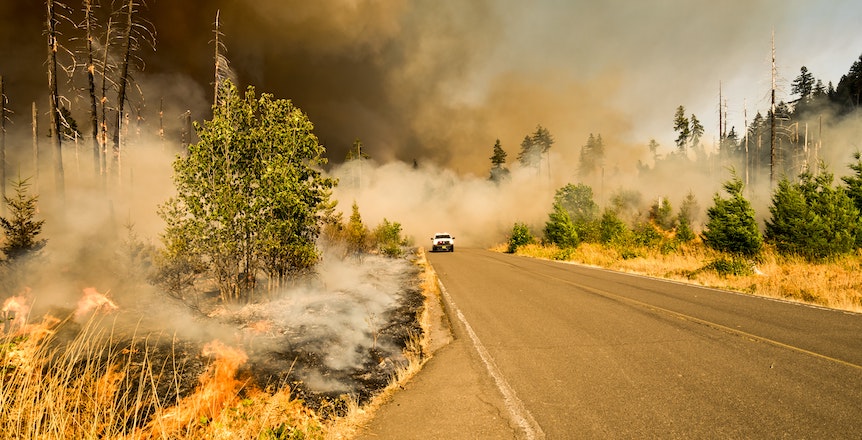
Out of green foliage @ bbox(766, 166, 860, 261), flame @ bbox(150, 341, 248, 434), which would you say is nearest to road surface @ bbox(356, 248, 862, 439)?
flame @ bbox(150, 341, 248, 434)

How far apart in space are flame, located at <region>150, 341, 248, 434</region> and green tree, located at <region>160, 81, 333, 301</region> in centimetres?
312

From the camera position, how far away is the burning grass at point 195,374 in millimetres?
3230

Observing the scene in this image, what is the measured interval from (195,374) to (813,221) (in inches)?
824

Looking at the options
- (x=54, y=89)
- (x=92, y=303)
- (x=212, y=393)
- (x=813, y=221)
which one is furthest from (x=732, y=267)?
(x=54, y=89)

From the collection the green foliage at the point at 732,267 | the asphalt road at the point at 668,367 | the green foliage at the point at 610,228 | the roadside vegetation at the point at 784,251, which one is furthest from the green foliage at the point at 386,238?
the green foliage at the point at 732,267

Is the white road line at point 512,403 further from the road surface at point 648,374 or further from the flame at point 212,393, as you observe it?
the flame at point 212,393

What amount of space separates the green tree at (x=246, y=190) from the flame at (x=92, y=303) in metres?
1.90

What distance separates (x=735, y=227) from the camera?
15.2 metres

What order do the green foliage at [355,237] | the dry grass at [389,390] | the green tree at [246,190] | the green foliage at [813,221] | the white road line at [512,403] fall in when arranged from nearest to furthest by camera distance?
the white road line at [512,403] < the dry grass at [389,390] < the green tree at [246,190] < the green foliage at [813,221] < the green foliage at [355,237]

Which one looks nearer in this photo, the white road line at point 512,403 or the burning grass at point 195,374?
the burning grass at point 195,374

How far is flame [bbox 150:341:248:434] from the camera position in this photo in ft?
12.1

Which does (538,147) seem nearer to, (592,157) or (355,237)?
(592,157)

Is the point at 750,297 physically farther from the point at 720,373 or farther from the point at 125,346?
the point at 125,346

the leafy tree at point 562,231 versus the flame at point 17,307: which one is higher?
the leafy tree at point 562,231
